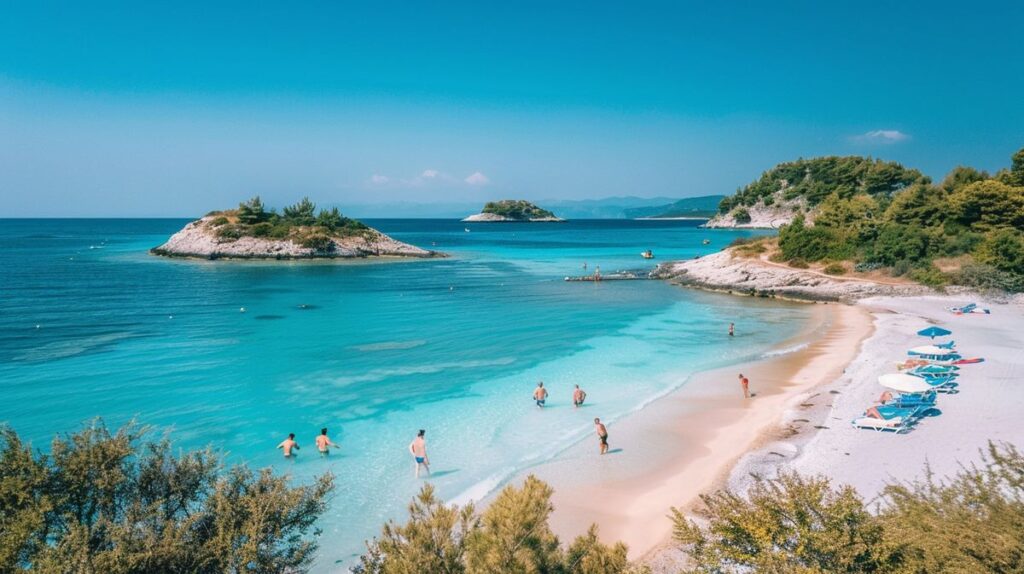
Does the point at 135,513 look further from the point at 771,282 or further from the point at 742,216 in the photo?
the point at 742,216

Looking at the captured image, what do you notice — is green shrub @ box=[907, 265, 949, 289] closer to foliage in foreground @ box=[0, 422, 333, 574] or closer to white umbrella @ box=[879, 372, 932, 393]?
white umbrella @ box=[879, 372, 932, 393]

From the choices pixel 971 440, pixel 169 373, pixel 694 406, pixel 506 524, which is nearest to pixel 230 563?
pixel 506 524

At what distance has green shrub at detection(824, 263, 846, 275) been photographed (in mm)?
57731

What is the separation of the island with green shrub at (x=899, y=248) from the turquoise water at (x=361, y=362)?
29.9ft

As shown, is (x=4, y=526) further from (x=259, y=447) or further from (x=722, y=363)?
(x=722, y=363)

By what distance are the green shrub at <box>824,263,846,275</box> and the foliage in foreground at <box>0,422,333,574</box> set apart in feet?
202

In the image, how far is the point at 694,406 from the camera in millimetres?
23031

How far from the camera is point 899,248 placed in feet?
175

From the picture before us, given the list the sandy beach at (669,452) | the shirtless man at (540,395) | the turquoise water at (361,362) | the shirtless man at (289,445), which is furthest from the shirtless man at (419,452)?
the shirtless man at (540,395)

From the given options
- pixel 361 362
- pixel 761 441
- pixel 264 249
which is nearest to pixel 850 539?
pixel 761 441

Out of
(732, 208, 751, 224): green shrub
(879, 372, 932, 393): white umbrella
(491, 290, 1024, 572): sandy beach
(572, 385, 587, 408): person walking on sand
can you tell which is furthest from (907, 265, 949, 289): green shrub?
(732, 208, 751, 224): green shrub

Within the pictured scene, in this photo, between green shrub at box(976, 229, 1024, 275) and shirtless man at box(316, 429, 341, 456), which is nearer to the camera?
shirtless man at box(316, 429, 341, 456)

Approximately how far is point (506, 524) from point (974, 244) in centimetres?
6185

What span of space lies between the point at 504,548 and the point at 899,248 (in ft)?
198
